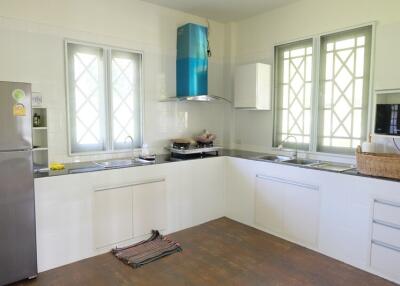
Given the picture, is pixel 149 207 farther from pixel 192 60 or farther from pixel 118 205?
pixel 192 60

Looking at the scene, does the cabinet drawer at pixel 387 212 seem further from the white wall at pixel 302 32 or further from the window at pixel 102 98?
the window at pixel 102 98

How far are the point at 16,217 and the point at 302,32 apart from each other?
11.5 feet

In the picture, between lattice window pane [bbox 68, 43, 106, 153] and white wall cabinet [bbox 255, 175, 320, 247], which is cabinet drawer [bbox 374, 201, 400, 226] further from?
lattice window pane [bbox 68, 43, 106, 153]

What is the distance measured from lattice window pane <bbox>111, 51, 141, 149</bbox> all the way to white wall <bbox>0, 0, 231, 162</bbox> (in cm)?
11

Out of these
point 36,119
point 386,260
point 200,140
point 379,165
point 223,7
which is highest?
point 223,7

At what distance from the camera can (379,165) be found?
98.3 inches

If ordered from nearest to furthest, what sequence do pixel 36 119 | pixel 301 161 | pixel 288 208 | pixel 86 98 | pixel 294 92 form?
pixel 36 119 < pixel 288 208 < pixel 86 98 < pixel 301 161 < pixel 294 92

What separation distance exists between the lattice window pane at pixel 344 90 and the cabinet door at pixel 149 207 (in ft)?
6.35

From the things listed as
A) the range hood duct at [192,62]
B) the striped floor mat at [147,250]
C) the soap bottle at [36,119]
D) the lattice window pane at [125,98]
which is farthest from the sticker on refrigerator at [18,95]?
the range hood duct at [192,62]

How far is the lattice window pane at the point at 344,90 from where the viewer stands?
10.2 ft

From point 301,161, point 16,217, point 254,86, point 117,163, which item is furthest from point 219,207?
point 16,217

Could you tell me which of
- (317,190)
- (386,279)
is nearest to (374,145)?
(317,190)

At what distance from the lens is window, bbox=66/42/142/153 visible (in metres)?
3.18

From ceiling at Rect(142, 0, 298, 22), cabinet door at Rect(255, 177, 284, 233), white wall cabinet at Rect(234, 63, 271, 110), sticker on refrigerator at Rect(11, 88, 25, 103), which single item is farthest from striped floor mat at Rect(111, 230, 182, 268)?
ceiling at Rect(142, 0, 298, 22)
